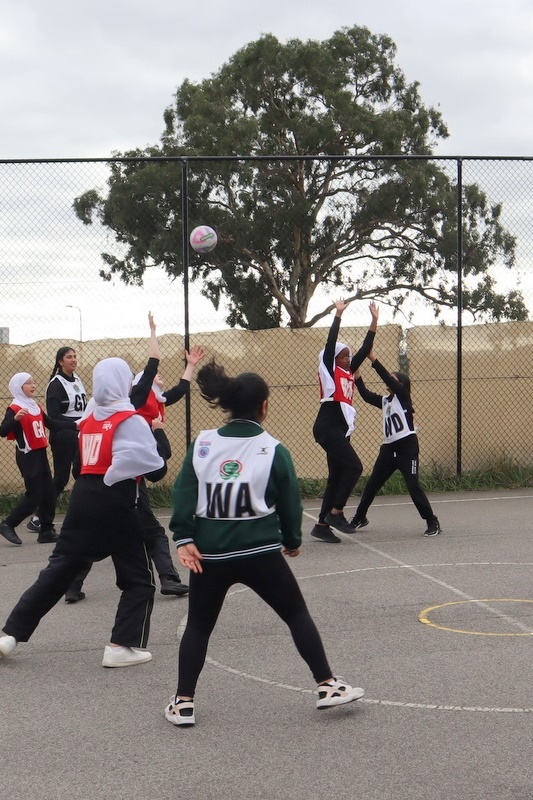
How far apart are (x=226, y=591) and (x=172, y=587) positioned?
2.91 metres

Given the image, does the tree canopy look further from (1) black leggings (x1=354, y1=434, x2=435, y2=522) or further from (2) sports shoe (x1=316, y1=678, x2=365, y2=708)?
(2) sports shoe (x1=316, y1=678, x2=365, y2=708)

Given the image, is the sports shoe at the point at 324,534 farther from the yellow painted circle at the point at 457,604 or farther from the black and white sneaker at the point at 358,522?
the yellow painted circle at the point at 457,604

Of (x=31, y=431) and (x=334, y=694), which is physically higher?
(x=31, y=431)

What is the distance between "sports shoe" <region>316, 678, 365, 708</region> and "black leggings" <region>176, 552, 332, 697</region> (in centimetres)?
9

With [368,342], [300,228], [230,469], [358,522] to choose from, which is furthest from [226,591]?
[300,228]

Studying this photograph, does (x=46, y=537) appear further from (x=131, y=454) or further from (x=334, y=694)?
(x=334, y=694)

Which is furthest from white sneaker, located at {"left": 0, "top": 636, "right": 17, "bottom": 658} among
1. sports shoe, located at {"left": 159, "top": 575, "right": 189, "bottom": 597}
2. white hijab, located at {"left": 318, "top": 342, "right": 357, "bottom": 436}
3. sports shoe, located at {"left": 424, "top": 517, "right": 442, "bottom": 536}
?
sports shoe, located at {"left": 424, "top": 517, "right": 442, "bottom": 536}

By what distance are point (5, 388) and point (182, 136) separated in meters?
28.4

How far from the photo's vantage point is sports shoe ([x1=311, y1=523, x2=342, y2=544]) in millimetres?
10359

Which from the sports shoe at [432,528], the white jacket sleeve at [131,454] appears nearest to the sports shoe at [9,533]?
the sports shoe at [432,528]

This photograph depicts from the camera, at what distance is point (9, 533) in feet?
35.3

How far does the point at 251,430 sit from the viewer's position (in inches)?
201

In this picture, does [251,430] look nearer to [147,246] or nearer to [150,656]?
[150,656]

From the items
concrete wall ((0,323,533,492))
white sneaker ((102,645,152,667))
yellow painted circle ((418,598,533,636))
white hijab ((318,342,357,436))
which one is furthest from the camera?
concrete wall ((0,323,533,492))
